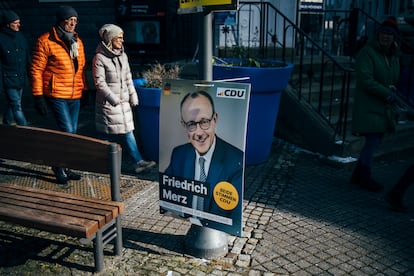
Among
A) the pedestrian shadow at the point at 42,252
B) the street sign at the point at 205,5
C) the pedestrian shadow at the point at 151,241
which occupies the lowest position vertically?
the pedestrian shadow at the point at 42,252

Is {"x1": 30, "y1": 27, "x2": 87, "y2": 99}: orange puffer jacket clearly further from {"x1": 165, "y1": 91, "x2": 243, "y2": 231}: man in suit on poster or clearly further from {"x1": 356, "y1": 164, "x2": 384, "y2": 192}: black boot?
{"x1": 356, "y1": 164, "x2": 384, "y2": 192}: black boot

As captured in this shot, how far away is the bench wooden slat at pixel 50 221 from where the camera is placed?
9.20 ft

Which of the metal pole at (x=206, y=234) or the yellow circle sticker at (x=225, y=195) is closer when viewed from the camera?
the yellow circle sticker at (x=225, y=195)

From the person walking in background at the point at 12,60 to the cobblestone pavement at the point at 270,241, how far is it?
210 centimetres

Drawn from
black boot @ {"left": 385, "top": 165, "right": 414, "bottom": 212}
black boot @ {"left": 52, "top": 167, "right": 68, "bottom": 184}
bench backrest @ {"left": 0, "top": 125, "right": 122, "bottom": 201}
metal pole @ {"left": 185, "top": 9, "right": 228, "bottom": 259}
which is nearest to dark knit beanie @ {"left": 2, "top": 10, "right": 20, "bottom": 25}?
black boot @ {"left": 52, "top": 167, "right": 68, "bottom": 184}

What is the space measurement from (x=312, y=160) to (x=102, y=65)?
295 centimetres

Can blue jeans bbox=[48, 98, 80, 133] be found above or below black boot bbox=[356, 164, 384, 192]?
above

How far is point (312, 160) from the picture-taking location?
18.8 ft

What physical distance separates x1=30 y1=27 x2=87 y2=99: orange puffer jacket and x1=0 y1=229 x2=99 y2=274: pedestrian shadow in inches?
62.9

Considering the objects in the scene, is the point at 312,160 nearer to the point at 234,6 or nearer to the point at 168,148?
the point at 168,148

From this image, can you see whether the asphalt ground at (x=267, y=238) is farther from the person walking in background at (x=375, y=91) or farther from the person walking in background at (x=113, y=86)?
the person walking in background at (x=113, y=86)

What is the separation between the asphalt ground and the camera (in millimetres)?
3189

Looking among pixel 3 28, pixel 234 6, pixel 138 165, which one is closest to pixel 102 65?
pixel 138 165

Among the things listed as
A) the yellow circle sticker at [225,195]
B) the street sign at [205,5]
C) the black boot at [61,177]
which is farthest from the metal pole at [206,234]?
the black boot at [61,177]
